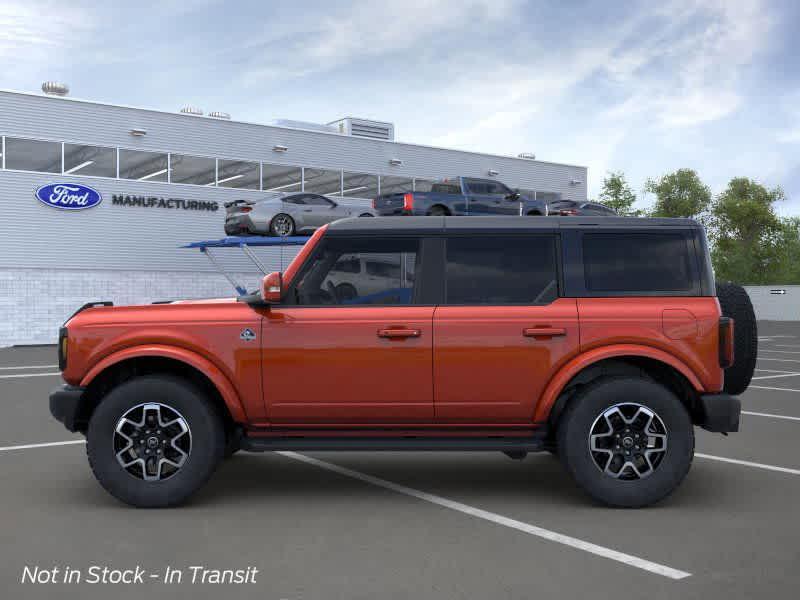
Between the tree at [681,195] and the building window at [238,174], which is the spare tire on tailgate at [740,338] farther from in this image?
the tree at [681,195]

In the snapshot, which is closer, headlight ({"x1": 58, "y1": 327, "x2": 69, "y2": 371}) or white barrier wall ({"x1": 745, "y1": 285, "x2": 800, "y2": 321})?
headlight ({"x1": 58, "y1": 327, "x2": 69, "y2": 371})

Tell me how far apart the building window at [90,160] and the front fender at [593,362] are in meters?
27.9

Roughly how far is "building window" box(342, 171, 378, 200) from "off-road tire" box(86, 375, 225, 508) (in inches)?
1225

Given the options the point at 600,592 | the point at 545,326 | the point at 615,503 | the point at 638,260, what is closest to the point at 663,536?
the point at 615,503

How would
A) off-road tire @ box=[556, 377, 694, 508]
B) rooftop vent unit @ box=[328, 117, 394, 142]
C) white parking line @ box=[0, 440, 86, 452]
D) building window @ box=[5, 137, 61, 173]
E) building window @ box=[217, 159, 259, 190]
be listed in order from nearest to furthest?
off-road tire @ box=[556, 377, 694, 508]
white parking line @ box=[0, 440, 86, 452]
building window @ box=[5, 137, 61, 173]
building window @ box=[217, 159, 259, 190]
rooftop vent unit @ box=[328, 117, 394, 142]

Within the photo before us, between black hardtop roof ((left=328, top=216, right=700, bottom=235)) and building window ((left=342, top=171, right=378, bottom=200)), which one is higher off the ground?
building window ((left=342, top=171, right=378, bottom=200))

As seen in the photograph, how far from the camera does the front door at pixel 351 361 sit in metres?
5.83

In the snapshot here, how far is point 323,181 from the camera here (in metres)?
36.1

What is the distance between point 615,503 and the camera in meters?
5.74

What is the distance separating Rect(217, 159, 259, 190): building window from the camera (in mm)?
33469

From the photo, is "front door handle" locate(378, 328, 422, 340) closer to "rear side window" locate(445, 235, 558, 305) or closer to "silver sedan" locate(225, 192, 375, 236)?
"rear side window" locate(445, 235, 558, 305)

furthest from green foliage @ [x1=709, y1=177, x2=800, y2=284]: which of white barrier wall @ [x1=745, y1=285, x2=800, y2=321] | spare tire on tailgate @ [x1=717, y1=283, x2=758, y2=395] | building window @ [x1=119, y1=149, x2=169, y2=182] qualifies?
spare tire on tailgate @ [x1=717, y1=283, x2=758, y2=395]

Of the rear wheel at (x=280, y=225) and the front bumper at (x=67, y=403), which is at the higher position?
the rear wheel at (x=280, y=225)

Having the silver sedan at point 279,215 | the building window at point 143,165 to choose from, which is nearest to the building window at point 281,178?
the building window at point 143,165
